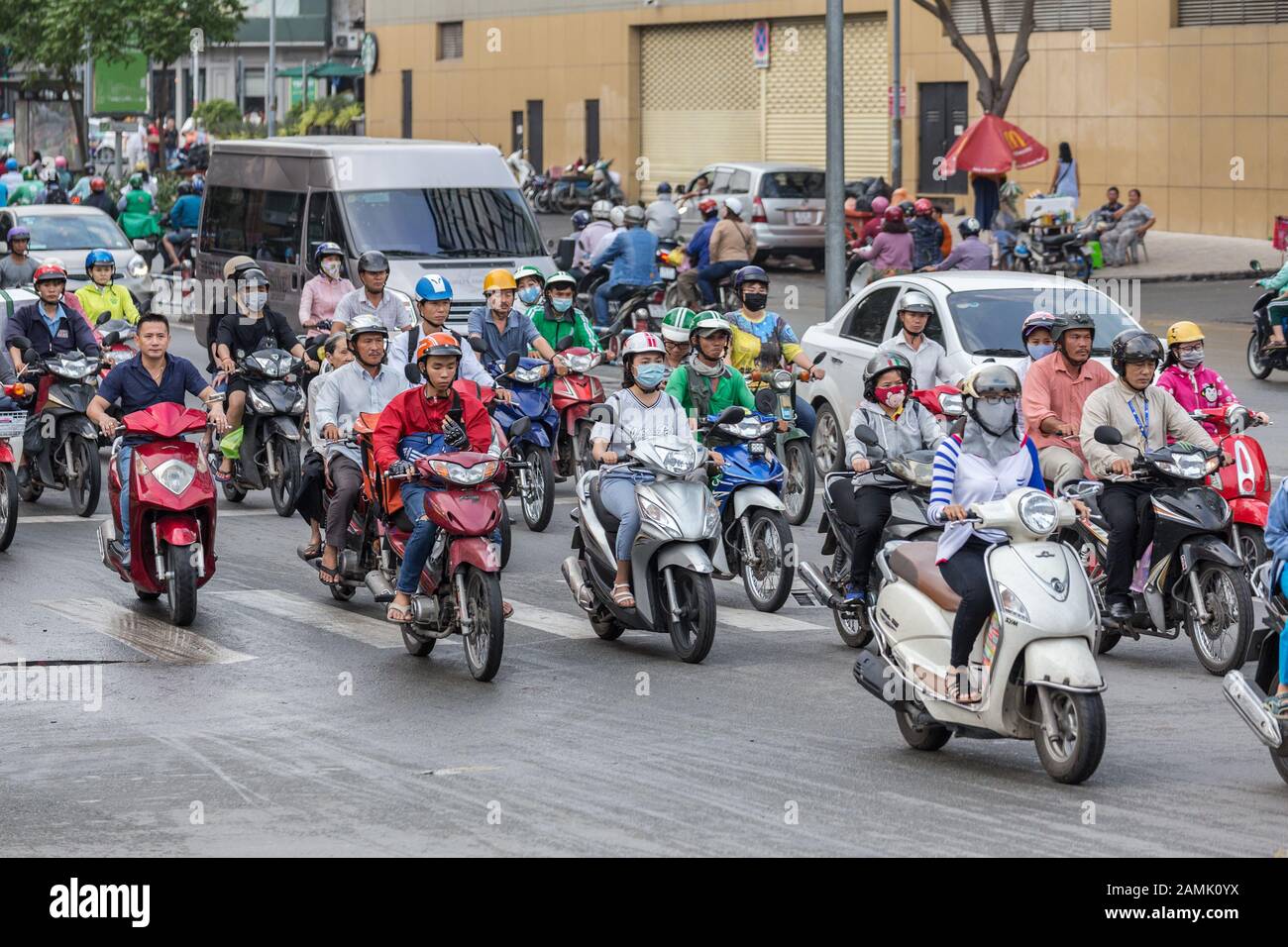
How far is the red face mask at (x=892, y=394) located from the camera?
432 inches

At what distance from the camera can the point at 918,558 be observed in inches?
347

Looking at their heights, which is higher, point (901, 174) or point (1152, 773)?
point (901, 174)

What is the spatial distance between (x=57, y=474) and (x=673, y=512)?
6.92 m

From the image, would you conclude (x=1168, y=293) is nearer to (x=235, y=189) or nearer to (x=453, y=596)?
→ (x=235, y=189)

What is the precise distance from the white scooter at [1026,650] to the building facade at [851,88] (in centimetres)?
3129

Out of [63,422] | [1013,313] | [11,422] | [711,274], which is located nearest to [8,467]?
[11,422]

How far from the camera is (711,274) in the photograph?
26.0 m

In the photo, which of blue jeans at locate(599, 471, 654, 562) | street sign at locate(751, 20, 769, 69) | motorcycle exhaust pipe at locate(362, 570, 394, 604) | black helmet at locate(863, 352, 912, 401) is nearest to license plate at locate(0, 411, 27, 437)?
motorcycle exhaust pipe at locate(362, 570, 394, 604)

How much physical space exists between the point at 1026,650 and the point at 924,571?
87cm

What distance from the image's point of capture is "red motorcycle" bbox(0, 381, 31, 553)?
13.9 meters

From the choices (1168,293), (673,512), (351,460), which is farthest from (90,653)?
(1168,293)

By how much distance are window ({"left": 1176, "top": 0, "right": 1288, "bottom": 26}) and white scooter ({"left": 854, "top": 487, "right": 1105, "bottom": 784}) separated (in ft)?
105

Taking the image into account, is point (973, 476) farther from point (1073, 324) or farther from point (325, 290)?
point (325, 290)

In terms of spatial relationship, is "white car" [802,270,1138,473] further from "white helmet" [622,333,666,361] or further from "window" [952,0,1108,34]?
"window" [952,0,1108,34]
